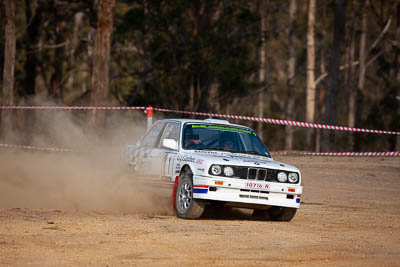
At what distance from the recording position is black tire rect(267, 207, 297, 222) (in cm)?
1117

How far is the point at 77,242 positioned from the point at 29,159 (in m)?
8.57

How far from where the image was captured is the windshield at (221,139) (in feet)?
38.2

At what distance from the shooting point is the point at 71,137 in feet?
82.2

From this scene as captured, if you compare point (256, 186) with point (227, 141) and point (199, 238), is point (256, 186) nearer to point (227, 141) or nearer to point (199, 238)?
point (227, 141)

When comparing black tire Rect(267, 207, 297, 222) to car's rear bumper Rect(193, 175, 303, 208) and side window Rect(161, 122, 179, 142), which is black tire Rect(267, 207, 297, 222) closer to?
car's rear bumper Rect(193, 175, 303, 208)

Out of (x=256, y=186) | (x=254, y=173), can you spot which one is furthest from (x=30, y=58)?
(x=256, y=186)

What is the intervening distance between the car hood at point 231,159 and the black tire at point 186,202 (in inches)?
13.7

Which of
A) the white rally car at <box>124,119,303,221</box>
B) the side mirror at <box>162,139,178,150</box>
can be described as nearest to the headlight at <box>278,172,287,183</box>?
the white rally car at <box>124,119,303,221</box>

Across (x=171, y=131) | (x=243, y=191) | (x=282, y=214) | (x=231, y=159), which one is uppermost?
(x=171, y=131)

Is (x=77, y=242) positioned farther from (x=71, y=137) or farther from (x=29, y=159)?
(x=71, y=137)

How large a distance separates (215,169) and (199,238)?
77.6 inches

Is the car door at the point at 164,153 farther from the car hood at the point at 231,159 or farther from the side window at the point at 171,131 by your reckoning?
the car hood at the point at 231,159

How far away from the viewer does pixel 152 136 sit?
41.4ft

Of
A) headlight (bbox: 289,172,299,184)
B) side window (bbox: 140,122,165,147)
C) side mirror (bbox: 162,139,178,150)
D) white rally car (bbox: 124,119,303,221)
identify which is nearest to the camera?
white rally car (bbox: 124,119,303,221)
